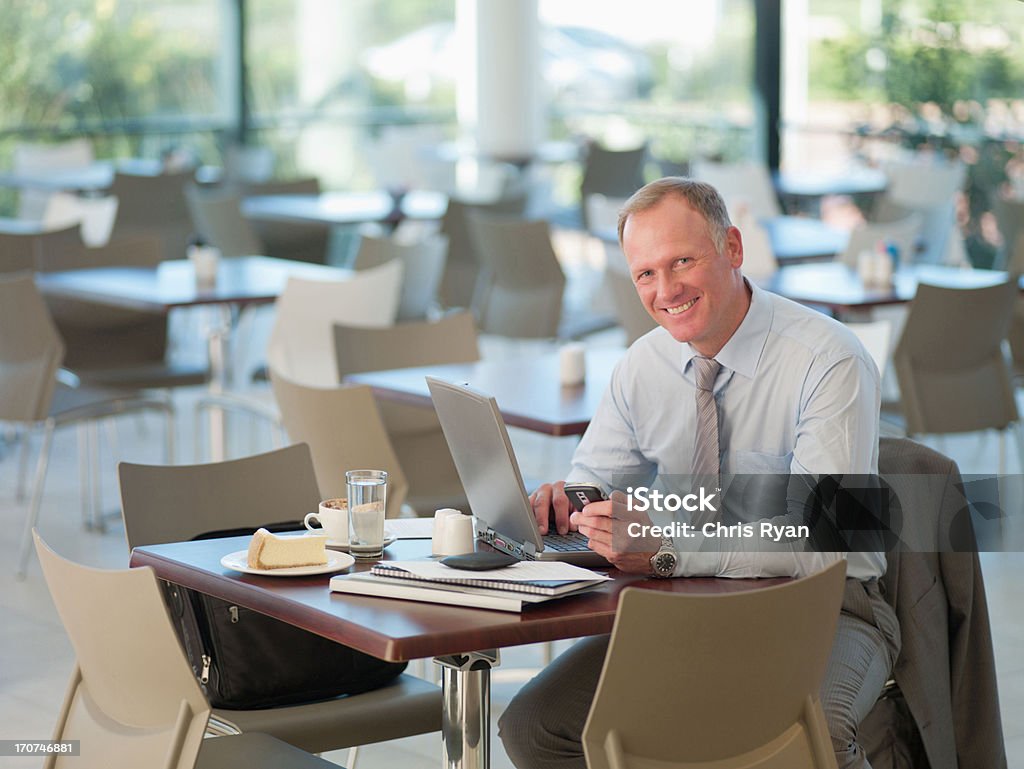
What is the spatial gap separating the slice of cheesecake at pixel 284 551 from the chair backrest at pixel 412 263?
12.7ft

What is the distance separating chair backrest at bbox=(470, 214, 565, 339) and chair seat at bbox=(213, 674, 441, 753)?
3.99m

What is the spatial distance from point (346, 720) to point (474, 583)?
54 centimetres

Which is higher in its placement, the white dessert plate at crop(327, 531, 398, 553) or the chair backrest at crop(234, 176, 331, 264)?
the chair backrest at crop(234, 176, 331, 264)

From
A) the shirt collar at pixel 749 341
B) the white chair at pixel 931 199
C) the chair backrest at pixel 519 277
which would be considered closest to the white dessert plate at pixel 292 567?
the shirt collar at pixel 749 341

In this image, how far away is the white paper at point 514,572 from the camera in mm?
2314

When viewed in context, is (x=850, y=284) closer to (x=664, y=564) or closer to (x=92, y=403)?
(x=92, y=403)

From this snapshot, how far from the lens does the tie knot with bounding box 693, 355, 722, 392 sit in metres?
2.81

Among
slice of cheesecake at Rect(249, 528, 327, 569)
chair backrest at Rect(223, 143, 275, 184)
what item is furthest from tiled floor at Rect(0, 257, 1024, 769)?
chair backrest at Rect(223, 143, 275, 184)

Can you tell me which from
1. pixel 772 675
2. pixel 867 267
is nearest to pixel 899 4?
pixel 867 267

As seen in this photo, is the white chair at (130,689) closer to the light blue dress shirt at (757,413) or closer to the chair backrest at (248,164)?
the light blue dress shirt at (757,413)

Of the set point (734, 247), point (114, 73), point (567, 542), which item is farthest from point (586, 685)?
point (114, 73)

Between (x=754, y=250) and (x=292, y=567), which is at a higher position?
(x=754, y=250)

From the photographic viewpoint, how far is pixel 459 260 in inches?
301

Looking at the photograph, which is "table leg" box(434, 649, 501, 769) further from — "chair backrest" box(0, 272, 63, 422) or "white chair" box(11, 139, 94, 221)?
"white chair" box(11, 139, 94, 221)
